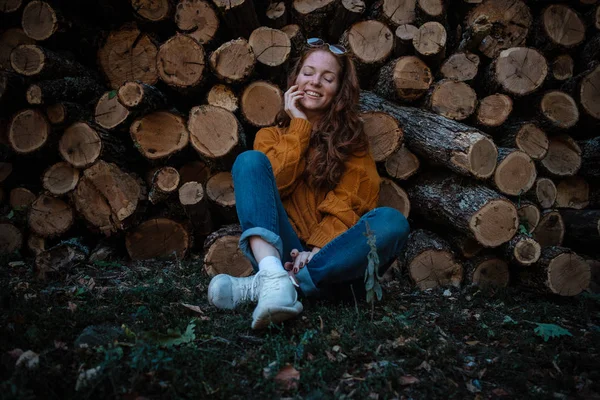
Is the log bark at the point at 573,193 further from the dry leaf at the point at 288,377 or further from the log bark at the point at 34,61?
the log bark at the point at 34,61

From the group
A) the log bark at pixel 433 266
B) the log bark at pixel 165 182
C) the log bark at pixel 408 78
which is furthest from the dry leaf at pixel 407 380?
the log bark at pixel 408 78

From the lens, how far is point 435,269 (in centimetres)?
293

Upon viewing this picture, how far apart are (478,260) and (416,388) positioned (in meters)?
1.65

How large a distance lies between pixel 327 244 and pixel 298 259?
0.21 metres

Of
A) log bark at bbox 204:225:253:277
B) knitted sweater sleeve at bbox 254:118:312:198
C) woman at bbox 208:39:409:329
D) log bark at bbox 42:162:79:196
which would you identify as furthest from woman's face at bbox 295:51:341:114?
log bark at bbox 42:162:79:196

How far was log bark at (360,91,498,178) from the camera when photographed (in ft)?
8.91

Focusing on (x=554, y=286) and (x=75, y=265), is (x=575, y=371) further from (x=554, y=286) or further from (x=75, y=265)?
(x=75, y=265)

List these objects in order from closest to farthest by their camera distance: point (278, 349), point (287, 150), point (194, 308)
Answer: point (278, 349) → point (194, 308) → point (287, 150)

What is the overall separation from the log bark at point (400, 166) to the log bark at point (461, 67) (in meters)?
0.73

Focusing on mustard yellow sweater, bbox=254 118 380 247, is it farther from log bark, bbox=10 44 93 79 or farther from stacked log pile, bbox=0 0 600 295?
log bark, bbox=10 44 93 79

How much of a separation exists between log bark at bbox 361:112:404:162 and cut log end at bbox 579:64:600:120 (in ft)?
5.28

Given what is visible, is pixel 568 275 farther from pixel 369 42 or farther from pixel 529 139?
pixel 369 42

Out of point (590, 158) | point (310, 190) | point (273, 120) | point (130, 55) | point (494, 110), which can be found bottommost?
point (310, 190)

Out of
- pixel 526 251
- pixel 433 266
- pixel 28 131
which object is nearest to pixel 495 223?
pixel 526 251
